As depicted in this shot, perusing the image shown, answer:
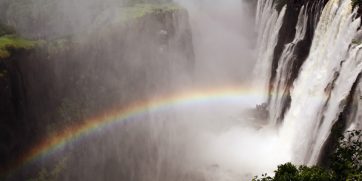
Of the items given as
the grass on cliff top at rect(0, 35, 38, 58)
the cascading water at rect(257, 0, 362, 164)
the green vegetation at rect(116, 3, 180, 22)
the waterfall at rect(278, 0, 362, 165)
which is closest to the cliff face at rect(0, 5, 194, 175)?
the green vegetation at rect(116, 3, 180, 22)

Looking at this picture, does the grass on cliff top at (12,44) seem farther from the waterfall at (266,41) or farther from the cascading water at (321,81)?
the waterfall at (266,41)

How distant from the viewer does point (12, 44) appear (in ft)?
133

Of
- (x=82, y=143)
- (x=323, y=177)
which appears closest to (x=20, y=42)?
(x=82, y=143)

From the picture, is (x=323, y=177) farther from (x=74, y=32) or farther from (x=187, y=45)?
(x=187, y=45)

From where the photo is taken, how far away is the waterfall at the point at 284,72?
48.3 meters

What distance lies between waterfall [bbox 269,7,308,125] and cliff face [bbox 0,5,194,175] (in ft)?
58.2

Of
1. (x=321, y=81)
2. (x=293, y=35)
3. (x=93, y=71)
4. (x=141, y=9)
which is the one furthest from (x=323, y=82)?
(x=141, y=9)

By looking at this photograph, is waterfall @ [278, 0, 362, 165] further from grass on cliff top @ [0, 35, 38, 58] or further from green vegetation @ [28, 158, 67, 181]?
grass on cliff top @ [0, 35, 38, 58]

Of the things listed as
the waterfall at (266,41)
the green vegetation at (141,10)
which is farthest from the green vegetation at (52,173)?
the waterfall at (266,41)

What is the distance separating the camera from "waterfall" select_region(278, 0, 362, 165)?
111 feet

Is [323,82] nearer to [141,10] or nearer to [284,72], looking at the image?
[284,72]

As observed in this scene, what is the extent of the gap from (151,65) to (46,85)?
19.5 m

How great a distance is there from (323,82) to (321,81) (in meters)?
0.79

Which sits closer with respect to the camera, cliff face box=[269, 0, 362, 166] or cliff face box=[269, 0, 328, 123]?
cliff face box=[269, 0, 362, 166]
